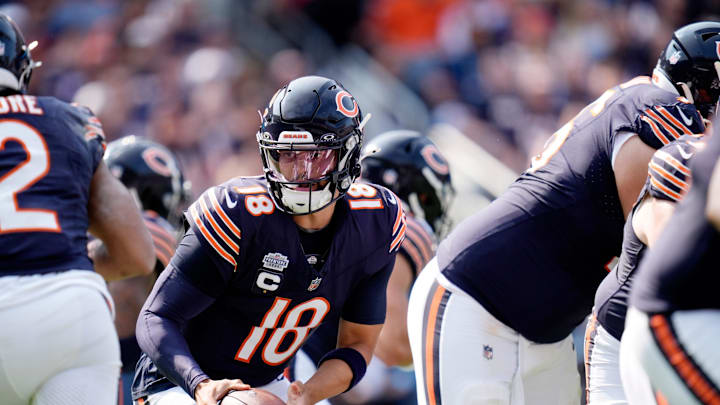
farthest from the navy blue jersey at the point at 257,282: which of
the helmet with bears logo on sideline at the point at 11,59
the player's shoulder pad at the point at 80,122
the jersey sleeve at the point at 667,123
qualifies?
the jersey sleeve at the point at 667,123

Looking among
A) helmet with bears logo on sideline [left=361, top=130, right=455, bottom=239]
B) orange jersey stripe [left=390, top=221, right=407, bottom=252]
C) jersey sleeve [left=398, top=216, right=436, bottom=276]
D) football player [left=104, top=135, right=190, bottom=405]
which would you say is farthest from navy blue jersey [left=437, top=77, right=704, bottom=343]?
football player [left=104, top=135, right=190, bottom=405]

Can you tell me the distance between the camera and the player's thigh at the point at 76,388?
3082mm

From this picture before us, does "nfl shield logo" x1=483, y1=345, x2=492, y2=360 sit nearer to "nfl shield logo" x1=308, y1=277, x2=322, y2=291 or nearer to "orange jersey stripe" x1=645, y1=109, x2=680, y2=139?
"nfl shield logo" x1=308, y1=277, x2=322, y2=291

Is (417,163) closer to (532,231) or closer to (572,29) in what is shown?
(532,231)

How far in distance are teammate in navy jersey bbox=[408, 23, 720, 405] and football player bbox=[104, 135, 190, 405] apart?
5.30 feet

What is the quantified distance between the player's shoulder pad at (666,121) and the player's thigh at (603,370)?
29.1 inches

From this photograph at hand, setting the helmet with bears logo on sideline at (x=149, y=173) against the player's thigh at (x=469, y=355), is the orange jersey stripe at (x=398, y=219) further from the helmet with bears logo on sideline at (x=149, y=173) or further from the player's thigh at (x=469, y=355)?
the helmet with bears logo on sideline at (x=149, y=173)

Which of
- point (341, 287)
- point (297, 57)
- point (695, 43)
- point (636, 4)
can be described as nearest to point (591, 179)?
point (695, 43)

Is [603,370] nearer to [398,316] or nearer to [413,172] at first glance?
[398,316]

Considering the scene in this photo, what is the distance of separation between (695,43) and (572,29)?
772cm

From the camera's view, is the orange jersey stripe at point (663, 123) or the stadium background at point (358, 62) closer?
the orange jersey stripe at point (663, 123)

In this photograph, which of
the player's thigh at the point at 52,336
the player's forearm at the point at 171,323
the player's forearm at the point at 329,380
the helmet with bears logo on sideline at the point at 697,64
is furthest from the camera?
the helmet with bears logo on sideline at the point at 697,64

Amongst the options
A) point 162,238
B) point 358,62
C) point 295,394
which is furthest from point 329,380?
point 358,62

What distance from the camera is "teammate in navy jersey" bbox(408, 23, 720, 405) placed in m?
3.55
